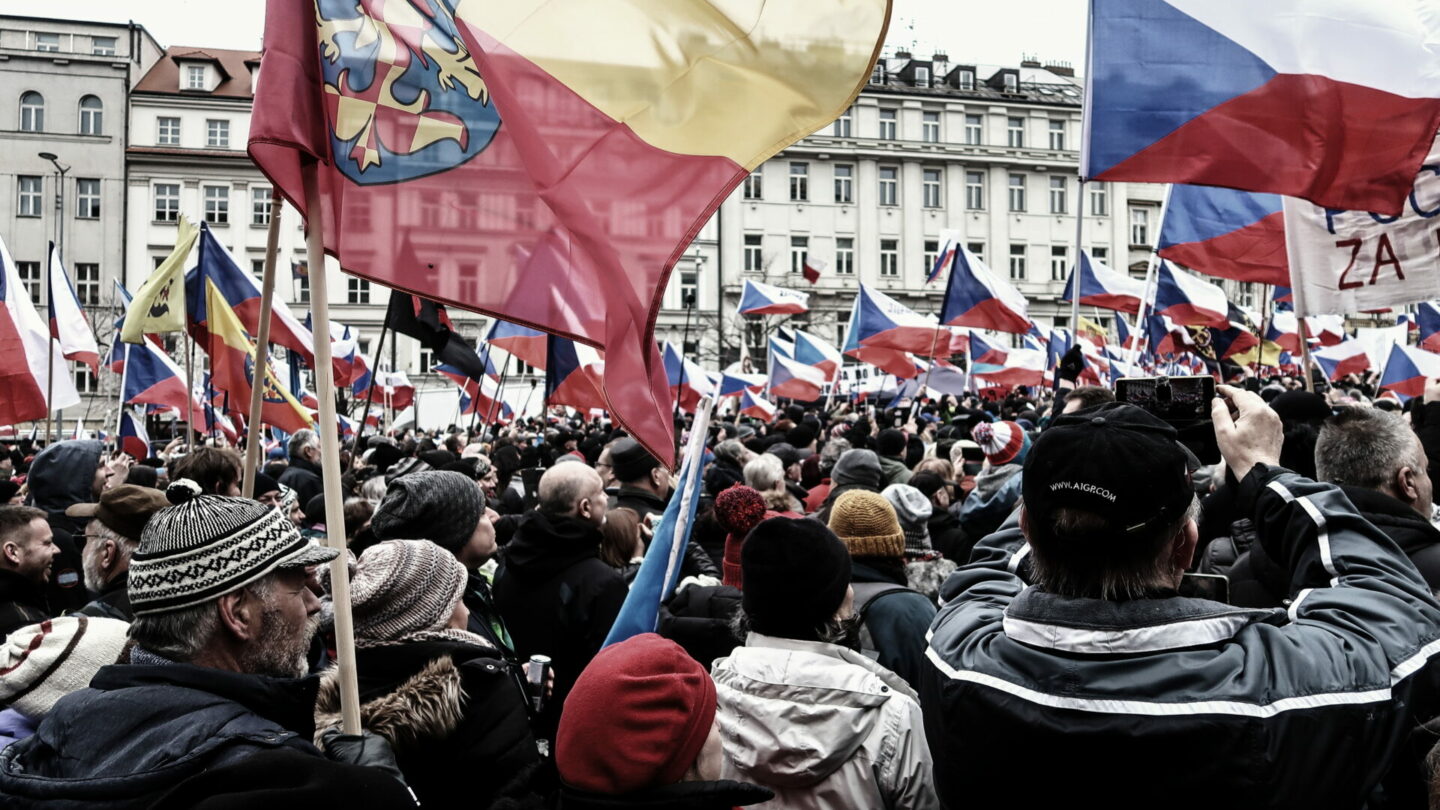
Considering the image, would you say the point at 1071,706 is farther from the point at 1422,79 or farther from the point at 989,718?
the point at 1422,79

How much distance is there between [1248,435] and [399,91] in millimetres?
2304

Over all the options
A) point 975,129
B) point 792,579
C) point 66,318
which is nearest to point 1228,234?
point 792,579

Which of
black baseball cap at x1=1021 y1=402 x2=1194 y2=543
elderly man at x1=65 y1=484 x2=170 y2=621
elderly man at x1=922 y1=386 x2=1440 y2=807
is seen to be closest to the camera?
elderly man at x1=922 y1=386 x2=1440 y2=807

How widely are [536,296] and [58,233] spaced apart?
55926 millimetres

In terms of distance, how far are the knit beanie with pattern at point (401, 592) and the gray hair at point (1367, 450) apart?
2.28 m

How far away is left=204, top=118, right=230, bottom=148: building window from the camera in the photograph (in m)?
56.4

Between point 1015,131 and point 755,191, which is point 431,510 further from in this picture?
point 1015,131

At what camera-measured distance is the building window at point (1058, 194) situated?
2554 inches

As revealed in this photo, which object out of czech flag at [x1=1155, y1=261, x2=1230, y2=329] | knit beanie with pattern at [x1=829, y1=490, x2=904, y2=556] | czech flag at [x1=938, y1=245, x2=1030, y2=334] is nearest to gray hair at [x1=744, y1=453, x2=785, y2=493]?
knit beanie with pattern at [x1=829, y1=490, x2=904, y2=556]

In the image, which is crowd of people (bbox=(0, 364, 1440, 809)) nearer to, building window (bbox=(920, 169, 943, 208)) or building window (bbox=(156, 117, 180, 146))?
building window (bbox=(156, 117, 180, 146))

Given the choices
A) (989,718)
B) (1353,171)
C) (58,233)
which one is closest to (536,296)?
(989,718)

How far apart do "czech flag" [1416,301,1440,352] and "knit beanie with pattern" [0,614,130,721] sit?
1511 centimetres

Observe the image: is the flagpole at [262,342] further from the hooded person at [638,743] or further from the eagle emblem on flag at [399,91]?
the hooded person at [638,743]

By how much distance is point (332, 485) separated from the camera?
101 inches
